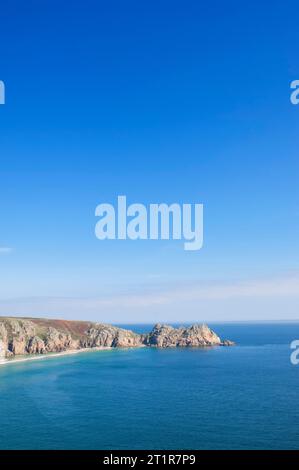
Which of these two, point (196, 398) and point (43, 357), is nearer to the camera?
point (196, 398)

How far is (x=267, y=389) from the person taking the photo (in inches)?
4156

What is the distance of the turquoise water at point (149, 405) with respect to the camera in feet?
212

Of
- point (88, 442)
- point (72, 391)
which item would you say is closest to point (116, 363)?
point (72, 391)

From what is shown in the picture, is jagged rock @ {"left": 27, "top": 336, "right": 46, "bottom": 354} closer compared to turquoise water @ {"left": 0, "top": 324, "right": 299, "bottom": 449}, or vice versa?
turquoise water @ {"left": 0, "top": 324, "right": 299, "bottom": 449}

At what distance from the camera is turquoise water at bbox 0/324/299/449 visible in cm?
6462

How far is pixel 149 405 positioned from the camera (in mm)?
89375

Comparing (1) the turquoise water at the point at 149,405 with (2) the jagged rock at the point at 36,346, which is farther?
(2) the jagged rock at the point at 36,346

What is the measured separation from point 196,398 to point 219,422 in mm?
23110

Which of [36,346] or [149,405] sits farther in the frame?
[36,346]

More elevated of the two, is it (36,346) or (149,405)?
(149,405)

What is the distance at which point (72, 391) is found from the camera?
106 m
